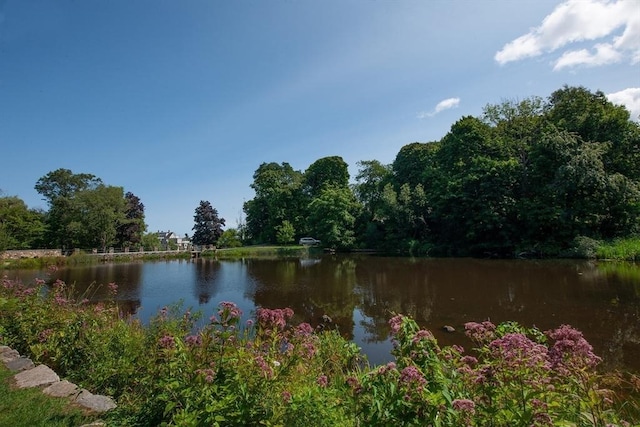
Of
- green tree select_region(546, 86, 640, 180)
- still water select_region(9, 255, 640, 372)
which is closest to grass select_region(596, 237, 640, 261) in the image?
still water select_region(9, 255, 640, 372)

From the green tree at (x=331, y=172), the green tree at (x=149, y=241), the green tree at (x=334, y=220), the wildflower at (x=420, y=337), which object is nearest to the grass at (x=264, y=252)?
the green tree at (x=334, y=220)

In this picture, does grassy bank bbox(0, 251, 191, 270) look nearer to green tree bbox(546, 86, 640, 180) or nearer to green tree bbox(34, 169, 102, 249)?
green tree bbox(34, 169, 102, 249)

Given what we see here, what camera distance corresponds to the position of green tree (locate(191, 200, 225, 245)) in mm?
53844

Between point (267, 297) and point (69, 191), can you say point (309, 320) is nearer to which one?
point (267, 297)

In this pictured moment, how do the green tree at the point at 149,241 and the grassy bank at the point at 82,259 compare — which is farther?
the green tree at the point at 149,241

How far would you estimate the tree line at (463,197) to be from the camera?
24938 mm

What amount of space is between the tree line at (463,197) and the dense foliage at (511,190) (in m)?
0.10

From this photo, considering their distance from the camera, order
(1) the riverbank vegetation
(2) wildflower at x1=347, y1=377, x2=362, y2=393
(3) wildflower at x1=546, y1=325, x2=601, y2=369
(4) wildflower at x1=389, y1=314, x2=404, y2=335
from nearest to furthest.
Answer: (1) the riverbank vegetation < (3) wildflower at x1=546, y1=325, x2=601, y2=369 < (2) wildflower at x1=347, y1=377, x2=362, y2=393 < (4) wildflower at x1=389, y1=314, x2=404, y2=335

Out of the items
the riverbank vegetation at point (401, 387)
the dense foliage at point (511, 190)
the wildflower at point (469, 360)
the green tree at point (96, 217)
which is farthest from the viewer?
the green tree at point (96, 217)

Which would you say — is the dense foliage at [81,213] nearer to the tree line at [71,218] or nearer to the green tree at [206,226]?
the tree line at [71,218]

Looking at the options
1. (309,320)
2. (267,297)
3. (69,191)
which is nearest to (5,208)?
(69,191)

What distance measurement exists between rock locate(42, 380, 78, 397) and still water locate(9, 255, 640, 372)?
5.48 metres

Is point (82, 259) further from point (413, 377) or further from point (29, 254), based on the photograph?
point (413, 377)

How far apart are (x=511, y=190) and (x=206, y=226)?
42.9m
